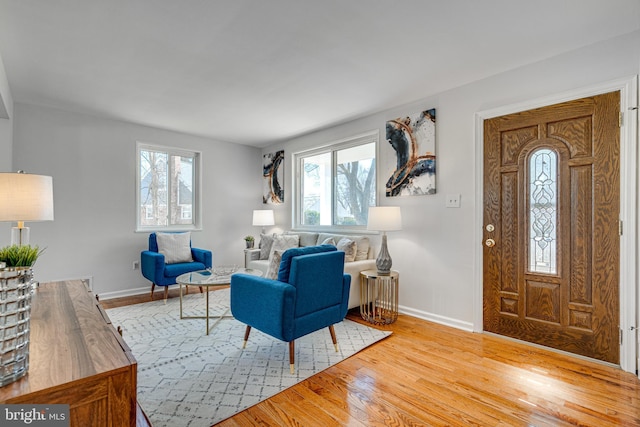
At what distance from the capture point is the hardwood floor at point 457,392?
1.76 metres

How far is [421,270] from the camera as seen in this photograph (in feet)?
11.4

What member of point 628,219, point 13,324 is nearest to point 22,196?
point 13,324

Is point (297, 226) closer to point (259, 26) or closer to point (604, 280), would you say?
point (259, 26)

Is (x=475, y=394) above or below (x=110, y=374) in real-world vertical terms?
below

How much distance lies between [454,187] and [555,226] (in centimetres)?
92

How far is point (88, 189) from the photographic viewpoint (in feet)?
13.6

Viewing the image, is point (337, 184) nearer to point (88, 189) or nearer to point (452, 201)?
point (452, 201)

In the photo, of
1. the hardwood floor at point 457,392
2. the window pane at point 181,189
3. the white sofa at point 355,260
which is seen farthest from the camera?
the window pane at point 181,189

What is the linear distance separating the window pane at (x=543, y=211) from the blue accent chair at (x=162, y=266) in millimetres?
3854

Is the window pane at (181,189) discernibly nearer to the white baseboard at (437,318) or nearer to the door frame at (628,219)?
the white baseboard at (437,318)

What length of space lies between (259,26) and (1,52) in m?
2.23

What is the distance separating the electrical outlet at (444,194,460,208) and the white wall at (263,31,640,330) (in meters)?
0.04

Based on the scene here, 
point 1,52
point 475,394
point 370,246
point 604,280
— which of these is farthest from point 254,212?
point 604,280

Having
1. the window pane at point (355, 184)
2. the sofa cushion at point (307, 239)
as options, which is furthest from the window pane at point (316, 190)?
the sofa cushion at point (307, 239)
